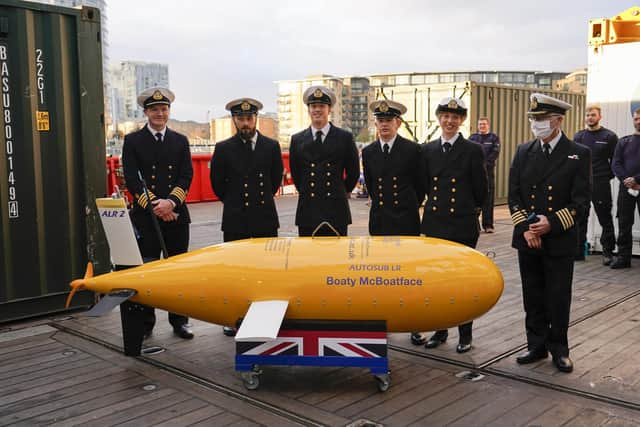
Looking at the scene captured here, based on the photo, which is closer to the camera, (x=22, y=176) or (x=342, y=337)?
(x=342, y=337)

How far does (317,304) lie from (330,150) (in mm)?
1468

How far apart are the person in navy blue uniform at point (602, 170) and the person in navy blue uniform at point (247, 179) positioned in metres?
4.73

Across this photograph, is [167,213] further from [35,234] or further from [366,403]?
[366,403]

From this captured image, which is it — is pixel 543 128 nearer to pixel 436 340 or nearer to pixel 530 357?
pixel 530 357

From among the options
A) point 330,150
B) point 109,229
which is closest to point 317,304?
point 330,150

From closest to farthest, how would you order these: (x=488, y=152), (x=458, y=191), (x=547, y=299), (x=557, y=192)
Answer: (x=557, y=192) < (x=547, y=299) < (x=458, y=191) < (x=488, y=152)

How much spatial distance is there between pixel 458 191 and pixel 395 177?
1.67ft

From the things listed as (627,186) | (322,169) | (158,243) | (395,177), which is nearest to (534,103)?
(395,177)

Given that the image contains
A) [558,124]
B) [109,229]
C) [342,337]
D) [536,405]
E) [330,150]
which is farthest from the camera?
[330,150]

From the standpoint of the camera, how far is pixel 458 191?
4676 millimetres

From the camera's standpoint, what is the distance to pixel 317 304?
3994mm

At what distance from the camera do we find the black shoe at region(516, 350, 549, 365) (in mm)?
4391

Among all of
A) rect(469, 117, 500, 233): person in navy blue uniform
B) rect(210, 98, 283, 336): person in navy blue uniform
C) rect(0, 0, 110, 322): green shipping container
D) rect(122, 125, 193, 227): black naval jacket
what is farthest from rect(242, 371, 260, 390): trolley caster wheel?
rect(469, 117, 500, 233): person in navy blue uniform

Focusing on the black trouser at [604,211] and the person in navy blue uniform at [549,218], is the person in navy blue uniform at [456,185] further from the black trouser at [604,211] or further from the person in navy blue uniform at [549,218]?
the black trouser at [604,211]
